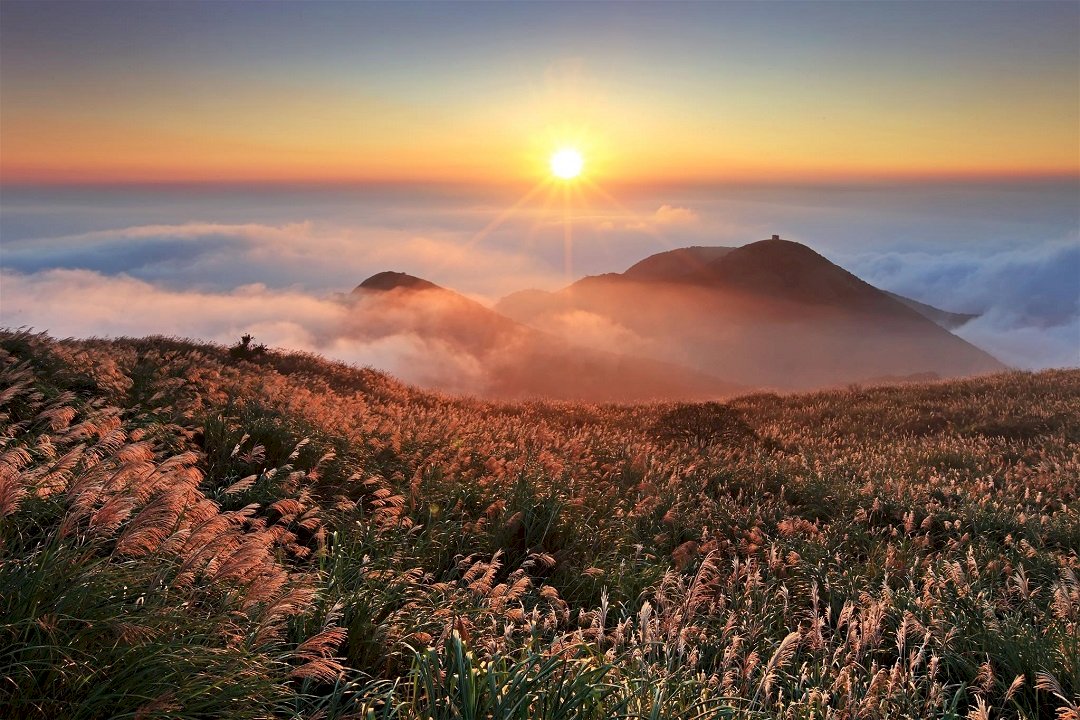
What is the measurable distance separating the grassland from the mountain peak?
468 feet

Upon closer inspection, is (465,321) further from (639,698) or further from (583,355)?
(639,698)

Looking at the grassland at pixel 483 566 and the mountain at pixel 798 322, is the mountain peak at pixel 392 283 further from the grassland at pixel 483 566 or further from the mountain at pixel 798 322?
the grassland at pixel 483 566

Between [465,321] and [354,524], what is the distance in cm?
12752

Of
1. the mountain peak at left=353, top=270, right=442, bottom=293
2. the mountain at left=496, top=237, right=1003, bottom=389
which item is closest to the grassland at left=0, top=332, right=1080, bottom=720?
the mountain peak at left=353, top=270, right=442, bottom=293

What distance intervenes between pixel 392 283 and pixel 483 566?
507ft

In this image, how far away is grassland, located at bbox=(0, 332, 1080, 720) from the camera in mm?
3123

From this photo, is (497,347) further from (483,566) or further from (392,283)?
(483,566)

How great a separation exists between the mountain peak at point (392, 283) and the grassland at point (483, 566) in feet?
468

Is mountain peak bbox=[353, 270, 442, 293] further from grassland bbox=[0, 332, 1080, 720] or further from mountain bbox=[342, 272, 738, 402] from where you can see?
grassland bbox=[0, 332, 1080, 720]

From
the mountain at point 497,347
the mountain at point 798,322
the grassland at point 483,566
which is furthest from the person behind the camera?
the mountain at point 798,322

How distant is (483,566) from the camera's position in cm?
500

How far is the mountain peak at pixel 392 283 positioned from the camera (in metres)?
153

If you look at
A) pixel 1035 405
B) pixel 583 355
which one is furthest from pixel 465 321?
pixel 1035 405

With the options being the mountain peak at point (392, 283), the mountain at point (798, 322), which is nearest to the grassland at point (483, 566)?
the mountain peak at point (392, 283)
